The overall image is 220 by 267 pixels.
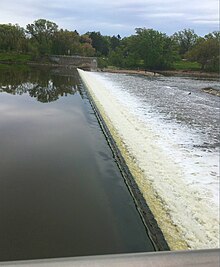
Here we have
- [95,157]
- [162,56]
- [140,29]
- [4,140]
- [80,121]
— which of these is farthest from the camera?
[140,29]

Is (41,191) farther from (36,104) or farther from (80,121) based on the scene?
(36,104)

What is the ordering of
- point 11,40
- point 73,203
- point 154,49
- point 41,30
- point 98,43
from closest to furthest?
point 73,203, point 154,49, point 11,40, point 41,30, point 98,43

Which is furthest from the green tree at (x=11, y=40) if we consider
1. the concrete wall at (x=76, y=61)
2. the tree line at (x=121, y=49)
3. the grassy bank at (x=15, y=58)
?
the concrete wall at (x=76, y=61)

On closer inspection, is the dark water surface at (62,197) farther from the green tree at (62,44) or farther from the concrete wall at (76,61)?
the green tree at (62,44)

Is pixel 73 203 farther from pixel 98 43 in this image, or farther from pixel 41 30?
pixel 98 43

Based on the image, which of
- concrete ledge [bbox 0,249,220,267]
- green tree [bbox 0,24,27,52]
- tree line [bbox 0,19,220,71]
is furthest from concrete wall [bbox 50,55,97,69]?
concrete ledge [bbox 0,249,220,267]

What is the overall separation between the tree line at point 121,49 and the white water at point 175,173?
1262 inches

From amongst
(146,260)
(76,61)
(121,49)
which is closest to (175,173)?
(146,260)

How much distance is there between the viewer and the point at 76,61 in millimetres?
37000

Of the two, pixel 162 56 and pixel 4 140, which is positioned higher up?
pixel 162 56

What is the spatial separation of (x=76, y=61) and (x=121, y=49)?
7.83 meters

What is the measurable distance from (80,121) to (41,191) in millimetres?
3998

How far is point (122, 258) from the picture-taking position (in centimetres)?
115

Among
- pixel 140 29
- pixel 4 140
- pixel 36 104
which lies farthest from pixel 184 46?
pixel 4 140
